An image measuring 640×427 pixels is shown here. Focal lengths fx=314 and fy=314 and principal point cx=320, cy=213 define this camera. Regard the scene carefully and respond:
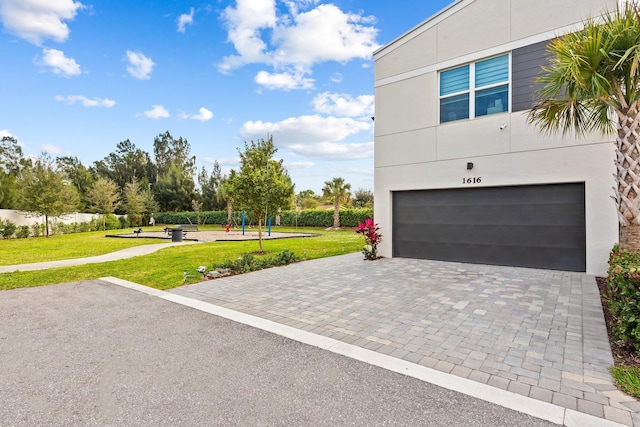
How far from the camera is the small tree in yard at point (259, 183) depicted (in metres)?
11.2

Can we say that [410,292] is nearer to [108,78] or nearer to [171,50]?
[171,50]

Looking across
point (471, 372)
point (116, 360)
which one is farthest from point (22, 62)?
point (471, 372)

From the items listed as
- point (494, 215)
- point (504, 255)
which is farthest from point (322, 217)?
point (504, 255)

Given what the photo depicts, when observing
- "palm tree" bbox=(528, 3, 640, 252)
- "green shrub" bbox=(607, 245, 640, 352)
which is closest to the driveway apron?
"green shrub" bbox=(607, 245, 640, 352)

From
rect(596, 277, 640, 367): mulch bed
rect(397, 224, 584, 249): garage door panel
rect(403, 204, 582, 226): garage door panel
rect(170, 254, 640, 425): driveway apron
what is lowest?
rect(170, 254, 640, 425): driveway apron

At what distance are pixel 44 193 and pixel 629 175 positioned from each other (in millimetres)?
28732

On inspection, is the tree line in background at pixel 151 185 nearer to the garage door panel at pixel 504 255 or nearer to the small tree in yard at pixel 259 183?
the small tree in yard at pixel 259 183

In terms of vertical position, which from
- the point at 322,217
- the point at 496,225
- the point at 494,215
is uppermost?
the point at 494,215

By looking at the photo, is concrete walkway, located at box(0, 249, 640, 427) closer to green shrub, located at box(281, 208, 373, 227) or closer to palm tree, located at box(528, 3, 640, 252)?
palm tree, located at box(528, 3, 640, 252)

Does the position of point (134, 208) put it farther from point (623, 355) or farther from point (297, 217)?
point (623, 355)

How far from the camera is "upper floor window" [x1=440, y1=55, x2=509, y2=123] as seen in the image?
8.25 meters

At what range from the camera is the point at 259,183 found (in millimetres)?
11125

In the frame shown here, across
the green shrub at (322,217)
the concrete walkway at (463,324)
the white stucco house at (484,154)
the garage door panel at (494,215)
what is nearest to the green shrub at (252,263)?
the concrete walkway at (463,324)

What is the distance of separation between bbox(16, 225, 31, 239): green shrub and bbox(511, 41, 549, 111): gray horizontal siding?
28689mm
